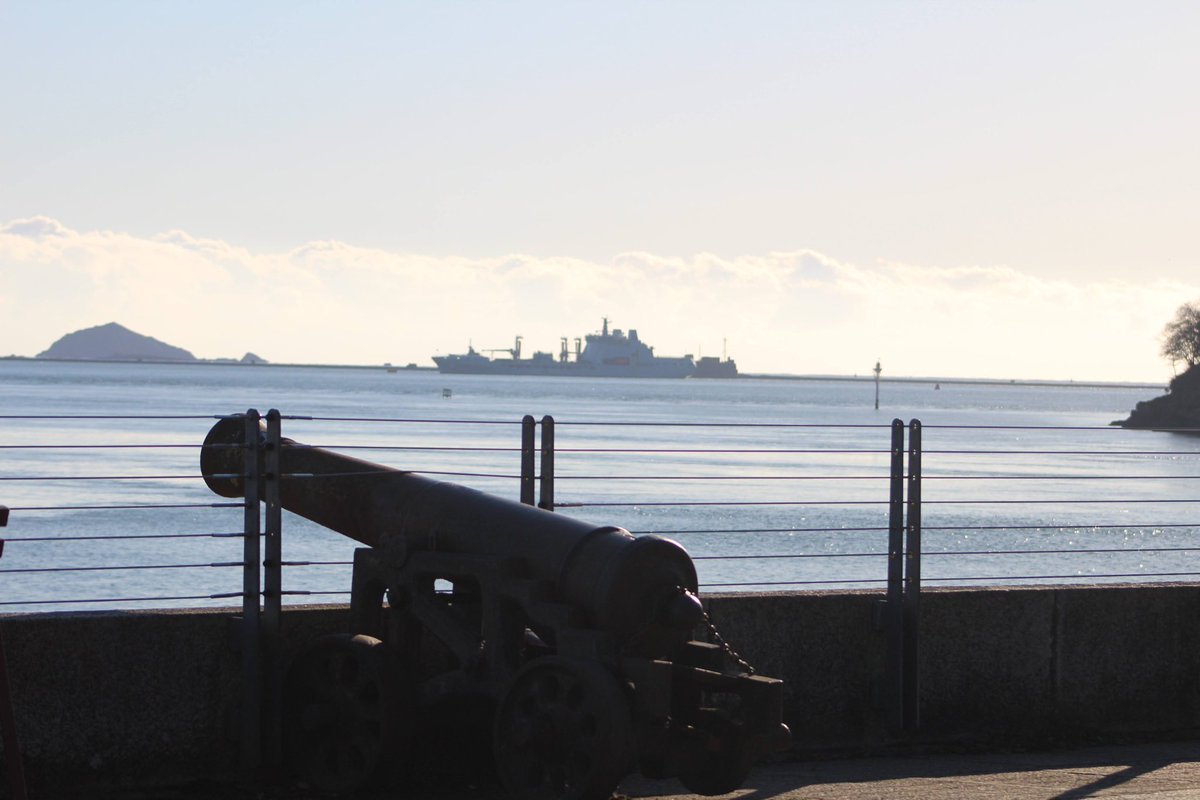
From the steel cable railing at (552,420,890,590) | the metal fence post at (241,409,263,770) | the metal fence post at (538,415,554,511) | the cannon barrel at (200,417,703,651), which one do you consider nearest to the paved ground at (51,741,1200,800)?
the metal fence post at (241,409,263,770)

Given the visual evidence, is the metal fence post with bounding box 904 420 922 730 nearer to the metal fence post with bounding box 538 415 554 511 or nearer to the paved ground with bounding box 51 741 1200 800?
the paved ground with bounding box 51 741 1200 800

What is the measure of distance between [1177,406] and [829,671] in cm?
10406

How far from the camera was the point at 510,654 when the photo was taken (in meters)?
5.50


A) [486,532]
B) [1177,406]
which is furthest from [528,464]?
[1177,406]

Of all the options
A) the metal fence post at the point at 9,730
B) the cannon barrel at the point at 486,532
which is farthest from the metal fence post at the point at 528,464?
the metal fence post at the point at 9,730

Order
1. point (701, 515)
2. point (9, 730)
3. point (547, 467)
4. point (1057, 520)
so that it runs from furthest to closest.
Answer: point (1057, 520), point (701, 515), point (547, 467), point (9, 730)

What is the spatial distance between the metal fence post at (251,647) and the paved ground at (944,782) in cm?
17

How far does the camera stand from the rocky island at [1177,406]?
10288cm

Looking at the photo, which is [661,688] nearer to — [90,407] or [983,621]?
[983,621]

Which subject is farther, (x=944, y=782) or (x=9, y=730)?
(x=944, y=782)

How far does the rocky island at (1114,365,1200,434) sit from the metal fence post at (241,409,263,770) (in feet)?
332

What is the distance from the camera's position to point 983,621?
23.5ft

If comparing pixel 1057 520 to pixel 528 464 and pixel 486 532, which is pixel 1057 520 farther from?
pixel 486 532

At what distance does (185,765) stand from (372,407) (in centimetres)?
10855
